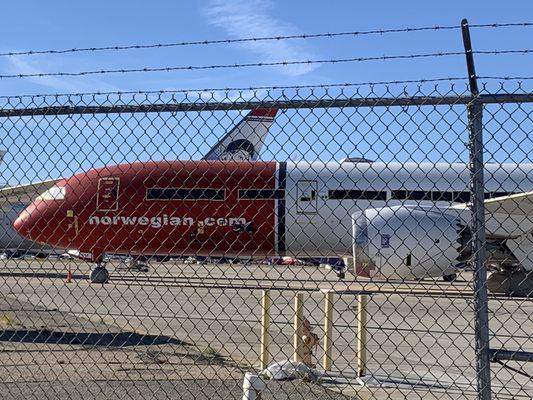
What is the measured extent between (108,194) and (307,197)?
536 cm

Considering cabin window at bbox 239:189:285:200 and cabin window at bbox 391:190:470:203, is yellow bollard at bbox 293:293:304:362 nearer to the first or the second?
cabin window at bbox 391:190:470:203

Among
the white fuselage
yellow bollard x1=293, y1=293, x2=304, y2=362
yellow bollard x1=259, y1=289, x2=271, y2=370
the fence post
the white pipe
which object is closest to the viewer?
the fence post

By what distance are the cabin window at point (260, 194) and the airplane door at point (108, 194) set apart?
369cm

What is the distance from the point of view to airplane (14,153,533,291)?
62.1ft

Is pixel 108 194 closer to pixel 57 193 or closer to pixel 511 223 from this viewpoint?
pixel 57 193

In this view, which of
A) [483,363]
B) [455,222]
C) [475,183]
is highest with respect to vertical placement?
[455,222]

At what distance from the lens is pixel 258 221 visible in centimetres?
2161

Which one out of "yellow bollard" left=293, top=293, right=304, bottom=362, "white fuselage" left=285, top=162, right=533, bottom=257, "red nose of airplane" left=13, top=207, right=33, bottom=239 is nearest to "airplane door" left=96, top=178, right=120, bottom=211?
"red nose of airplane" left=13, top=207, right=33, bottom=239

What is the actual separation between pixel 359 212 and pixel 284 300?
3.03 meters

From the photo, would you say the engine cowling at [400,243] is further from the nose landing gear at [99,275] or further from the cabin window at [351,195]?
the nose landing gear at [99,275]

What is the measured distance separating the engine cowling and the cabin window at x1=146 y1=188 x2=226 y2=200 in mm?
3376

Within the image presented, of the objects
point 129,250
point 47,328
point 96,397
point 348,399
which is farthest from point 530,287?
point 96,397

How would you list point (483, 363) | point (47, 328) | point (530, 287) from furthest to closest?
point (530, 287) < point (47, 328) < point (483, 363)

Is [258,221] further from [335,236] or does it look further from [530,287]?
[530,287]
